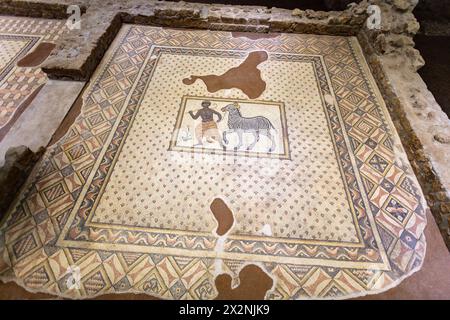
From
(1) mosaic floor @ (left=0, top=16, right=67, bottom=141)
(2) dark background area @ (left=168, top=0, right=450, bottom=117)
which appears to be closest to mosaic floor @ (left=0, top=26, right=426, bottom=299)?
(1) mosaic floor @ (left=0, top=16, right=67, bottom=141)

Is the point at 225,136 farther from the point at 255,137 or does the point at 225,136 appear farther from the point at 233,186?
the point at 233,186

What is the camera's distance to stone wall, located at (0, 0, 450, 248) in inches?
80.1

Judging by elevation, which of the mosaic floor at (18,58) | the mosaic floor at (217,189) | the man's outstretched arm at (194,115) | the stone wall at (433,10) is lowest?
the mosaic floor at (217,189)

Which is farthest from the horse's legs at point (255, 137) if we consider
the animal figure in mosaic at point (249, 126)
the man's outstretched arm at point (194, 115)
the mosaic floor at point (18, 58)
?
the mosaic floor at point (18, 58)

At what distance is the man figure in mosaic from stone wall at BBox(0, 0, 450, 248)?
111 centimetres

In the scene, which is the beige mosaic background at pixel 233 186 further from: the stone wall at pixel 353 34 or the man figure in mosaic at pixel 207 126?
the stone wall at pixel 353 34

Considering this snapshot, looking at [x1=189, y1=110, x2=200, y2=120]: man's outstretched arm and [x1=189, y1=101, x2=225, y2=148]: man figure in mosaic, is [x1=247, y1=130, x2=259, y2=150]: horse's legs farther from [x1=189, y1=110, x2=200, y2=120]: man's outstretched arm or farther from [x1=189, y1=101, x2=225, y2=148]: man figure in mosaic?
[x1=189, y1=110, x2=200, y2=120]: man's outstretched arm

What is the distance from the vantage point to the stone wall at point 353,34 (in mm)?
2035

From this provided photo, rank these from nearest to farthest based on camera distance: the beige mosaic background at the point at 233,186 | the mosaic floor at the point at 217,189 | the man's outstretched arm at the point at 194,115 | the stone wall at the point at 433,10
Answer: the mosaic floor at the point at 217,189
the beige mosaic background at the point at 233,186
the man's outstretched arm at the point at 194,115
the stone wall at the point at 433,10

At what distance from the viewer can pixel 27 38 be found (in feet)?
10.6

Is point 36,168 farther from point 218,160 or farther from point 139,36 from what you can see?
point 139,36

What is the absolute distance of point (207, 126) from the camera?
2352 millimetres

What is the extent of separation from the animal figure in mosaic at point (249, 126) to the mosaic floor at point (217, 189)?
0.01 meters

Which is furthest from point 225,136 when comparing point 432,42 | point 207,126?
point 432,42
